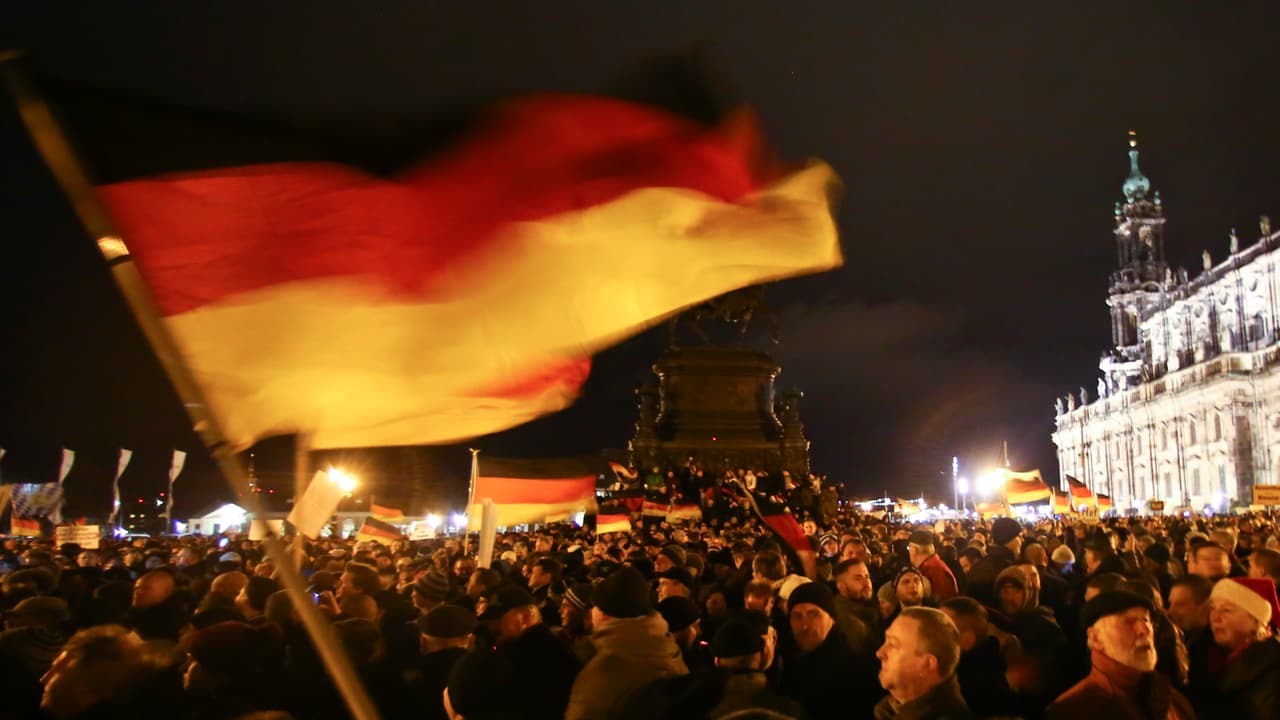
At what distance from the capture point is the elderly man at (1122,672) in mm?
3771

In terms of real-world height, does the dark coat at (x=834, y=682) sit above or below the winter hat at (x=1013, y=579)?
below

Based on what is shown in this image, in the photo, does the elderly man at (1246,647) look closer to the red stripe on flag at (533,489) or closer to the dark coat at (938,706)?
the dark coat at (938,706)

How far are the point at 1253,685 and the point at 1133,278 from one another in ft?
365

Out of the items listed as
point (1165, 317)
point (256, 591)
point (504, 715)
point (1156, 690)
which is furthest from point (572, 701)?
point (1165, 317)

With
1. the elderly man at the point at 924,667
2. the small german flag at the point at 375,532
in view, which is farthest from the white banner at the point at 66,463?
the elderly man at the point at 924,667

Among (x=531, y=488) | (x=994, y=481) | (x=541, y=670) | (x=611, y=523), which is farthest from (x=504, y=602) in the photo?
(x=994, y=481)

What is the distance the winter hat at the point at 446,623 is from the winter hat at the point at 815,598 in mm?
1944

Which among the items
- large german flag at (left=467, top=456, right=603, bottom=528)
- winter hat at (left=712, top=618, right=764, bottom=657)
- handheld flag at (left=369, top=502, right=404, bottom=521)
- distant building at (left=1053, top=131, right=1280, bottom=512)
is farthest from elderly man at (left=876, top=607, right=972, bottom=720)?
distant building at (left=1053, top=131, right=1280, bottom=512)

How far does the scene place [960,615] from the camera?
16.7 feet

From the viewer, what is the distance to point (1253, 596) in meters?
5.04

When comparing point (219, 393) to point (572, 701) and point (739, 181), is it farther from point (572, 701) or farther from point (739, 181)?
point (739, 181)

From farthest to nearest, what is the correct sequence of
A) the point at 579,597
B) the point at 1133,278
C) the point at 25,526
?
1. the point at 1133,278
2. the point at 25,526
3. the point at 579,597

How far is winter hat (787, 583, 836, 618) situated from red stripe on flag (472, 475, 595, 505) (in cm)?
873

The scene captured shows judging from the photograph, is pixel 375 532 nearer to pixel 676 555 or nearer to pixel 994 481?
pixel 676 555
